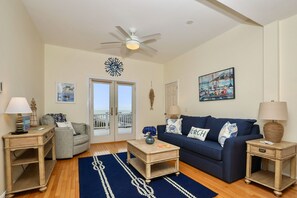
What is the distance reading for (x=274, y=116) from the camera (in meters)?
2.27

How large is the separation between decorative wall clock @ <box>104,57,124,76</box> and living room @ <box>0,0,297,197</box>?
0.13 m

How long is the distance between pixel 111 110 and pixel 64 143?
2.00 metres

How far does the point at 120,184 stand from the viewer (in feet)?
7.68

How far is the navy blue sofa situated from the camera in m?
2.38

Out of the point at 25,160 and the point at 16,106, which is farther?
the point at 25,160

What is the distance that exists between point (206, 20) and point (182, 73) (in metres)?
2.08

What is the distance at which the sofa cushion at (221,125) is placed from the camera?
A: 2754 millimetres

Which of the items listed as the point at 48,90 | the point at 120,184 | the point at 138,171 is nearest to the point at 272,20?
the point at 138,171

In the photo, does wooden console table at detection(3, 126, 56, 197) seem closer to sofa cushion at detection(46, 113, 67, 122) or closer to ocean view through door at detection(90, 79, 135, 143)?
sofa cushion at detection(46, 113, 67, 122)

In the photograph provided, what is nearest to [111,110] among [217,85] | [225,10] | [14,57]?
[14,57]

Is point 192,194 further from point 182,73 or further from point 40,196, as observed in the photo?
point 182,73

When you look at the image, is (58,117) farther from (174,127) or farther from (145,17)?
(145,17)

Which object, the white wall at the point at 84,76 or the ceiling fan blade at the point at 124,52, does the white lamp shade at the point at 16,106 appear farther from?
the ceiling fan blade at the point at 124,52

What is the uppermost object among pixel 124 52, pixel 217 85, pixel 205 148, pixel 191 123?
pixel 124 52
